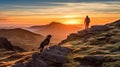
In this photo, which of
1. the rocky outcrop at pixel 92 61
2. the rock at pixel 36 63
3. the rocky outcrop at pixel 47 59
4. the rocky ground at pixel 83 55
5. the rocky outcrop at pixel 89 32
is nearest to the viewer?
the rock at pixel 36 63

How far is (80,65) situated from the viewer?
5606cm

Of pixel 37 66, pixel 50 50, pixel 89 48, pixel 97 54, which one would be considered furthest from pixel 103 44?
pixel 37 66

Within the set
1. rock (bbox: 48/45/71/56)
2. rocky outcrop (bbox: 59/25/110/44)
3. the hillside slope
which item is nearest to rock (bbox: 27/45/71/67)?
rock (bbox: 48/45/71/56)

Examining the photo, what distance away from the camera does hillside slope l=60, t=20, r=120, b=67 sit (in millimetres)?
56188

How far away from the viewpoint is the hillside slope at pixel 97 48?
5619 centimetres

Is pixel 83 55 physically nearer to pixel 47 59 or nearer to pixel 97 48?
pixel 97 48

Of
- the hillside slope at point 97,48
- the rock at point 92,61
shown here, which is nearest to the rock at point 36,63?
the hillside slope at point 97,48

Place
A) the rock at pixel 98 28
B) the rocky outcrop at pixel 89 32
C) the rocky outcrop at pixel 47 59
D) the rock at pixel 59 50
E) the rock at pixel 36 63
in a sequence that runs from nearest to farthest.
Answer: the rock at pixel 36 63
the rocky outcrop at pixel 47 59
the rock at pixel 59 50
the rocky outcrop at pixel 89 32
the rock at pixel 98 28

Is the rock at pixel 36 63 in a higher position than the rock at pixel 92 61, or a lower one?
higher

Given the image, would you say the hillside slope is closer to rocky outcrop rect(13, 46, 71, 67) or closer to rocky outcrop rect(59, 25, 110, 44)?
rocky outcrop rect(59, 25, 110, 44)

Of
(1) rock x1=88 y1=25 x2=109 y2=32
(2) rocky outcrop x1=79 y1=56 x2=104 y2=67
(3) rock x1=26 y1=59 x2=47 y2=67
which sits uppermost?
(1) rock x1=88 y1=25 x2=109 y2=32

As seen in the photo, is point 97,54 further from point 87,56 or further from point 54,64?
point 54,64

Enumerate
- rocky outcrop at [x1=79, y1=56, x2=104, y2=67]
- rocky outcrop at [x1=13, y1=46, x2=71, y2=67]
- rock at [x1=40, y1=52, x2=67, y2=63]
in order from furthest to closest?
rocky outcrop at [x1=79, y1=56, x2=104, y2=67] → rock at [x1=40, y1=52, x2=67, y2=63] → rocky outcrop at [x1=13, y1=46, x2=71, y2=67]

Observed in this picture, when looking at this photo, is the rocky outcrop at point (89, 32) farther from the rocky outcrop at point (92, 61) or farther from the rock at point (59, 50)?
the rocky outcrop at point (92, 61)
